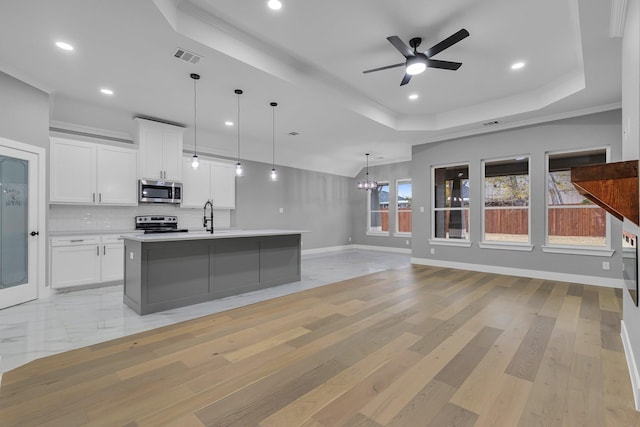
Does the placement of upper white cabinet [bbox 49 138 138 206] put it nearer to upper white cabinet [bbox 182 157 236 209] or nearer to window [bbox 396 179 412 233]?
upper white cabinet [bbox 182 157 236 209]

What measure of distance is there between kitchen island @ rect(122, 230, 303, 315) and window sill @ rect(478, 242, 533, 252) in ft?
13.7

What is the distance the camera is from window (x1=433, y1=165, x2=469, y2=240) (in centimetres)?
634

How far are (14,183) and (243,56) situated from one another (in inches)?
139

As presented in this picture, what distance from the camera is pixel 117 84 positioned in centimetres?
390

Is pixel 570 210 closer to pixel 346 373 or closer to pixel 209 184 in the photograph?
pixel 346 373

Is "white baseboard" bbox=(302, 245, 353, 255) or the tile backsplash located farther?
"white baseboard" bbox=(302, 245, 353, 255)

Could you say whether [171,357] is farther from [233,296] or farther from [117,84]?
[117,84]

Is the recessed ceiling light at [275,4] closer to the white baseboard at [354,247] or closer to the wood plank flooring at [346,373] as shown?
the wood plank flooring at [346,373]

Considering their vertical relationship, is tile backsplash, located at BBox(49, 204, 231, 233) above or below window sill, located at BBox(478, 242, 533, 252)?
above

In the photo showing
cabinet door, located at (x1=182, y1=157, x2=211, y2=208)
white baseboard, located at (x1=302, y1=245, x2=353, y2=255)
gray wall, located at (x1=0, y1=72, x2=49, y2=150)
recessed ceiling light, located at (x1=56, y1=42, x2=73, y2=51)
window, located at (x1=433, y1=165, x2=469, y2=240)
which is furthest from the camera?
white baseboard, located at (x1=302, y1=245, x2=353, y2=255)

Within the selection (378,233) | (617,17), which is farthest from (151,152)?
(378,233)

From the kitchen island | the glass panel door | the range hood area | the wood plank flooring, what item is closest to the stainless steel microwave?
the glass panel door

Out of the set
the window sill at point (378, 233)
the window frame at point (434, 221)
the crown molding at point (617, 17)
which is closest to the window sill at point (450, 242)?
the window frame at point (434, 221)

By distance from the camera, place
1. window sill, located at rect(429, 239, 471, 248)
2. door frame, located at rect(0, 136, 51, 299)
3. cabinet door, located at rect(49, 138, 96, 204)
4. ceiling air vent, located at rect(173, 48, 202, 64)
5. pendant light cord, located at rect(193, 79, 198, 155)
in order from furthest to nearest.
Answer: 1. window sill, located at rect(429, 239, 471, 248)
2. cabinet door, located at rect(49, 138, 96, 204)
3. pendant light cord, located at rect(193, 79, 198, 155)
4. door frame, located at rect(0, 136, 51, 299)
5. ceiling air vent, located at rect(173, 48, 202, 64)
